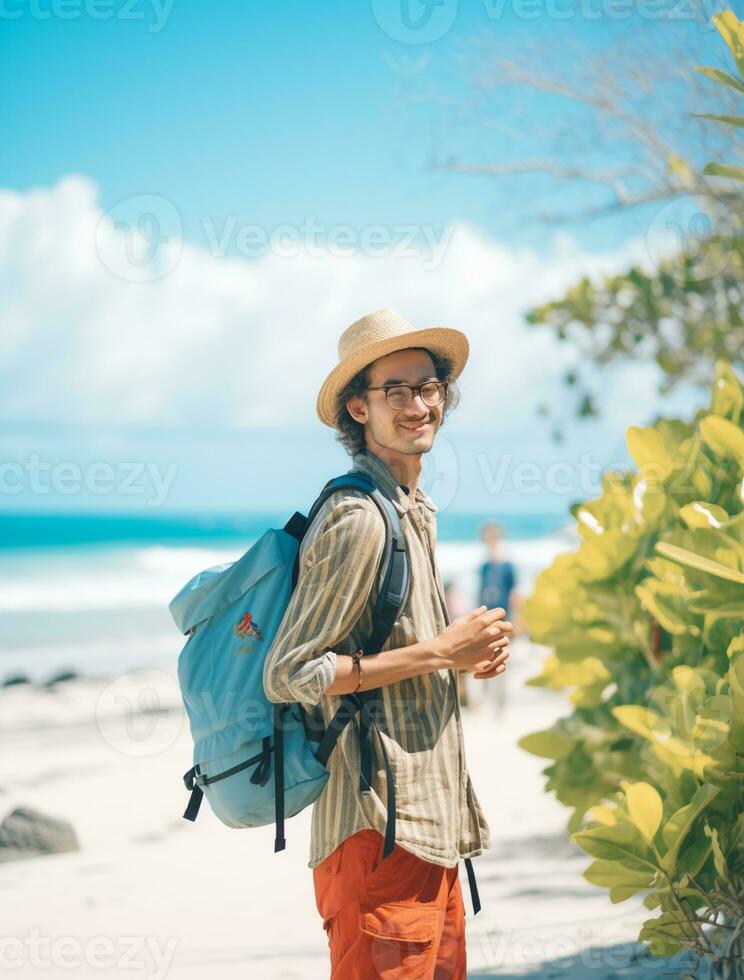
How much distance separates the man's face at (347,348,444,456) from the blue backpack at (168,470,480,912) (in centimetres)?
11

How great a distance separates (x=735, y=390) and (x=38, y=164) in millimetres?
75648

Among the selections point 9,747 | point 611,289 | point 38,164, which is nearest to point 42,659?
point 9,747

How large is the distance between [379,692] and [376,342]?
0.71m

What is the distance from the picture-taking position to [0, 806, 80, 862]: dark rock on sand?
577 centimetres

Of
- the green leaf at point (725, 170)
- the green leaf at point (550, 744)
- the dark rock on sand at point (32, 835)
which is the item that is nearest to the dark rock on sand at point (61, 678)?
the dark rock on sand at point (32, 835)

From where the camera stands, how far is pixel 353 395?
2441 millimetres

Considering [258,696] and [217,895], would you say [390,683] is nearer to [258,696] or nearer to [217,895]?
[258,696]

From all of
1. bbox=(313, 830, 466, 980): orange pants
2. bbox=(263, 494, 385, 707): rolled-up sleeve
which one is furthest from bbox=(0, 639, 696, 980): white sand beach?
bbox=(263, 494, 385, 707): rolled-up sleeve

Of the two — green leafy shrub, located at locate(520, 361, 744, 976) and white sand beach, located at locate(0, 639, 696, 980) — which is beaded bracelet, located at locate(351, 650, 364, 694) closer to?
green leafy shrub, located at locate(520, 361, 744, 976)

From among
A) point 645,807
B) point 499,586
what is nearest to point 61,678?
point 499,586

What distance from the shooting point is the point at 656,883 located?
2.57 m

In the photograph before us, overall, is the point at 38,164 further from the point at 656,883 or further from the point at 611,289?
the point at 656,883

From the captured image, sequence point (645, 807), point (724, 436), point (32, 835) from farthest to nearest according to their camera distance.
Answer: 1. point (32, 835)
2. point (724, 436)
3. point (645, 807)

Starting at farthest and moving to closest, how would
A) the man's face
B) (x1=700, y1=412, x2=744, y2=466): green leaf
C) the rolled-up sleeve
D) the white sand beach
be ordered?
the white sand beach, (x1=700, y1=412, x2=744, y2=466): green leaf, the man's face, the rolled-up sleeve
